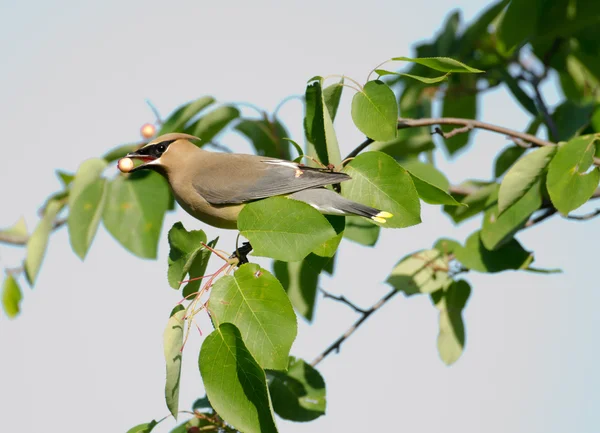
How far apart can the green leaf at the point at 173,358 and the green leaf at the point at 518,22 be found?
253cm

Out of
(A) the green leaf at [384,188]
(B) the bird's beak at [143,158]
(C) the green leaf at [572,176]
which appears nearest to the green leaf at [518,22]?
(C) the green leaf at [572,176]

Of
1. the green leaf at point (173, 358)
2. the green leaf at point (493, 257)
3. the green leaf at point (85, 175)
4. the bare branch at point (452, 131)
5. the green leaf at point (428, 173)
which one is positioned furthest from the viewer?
the green leaf at point (85, 175)

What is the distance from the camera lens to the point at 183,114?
3873 mm

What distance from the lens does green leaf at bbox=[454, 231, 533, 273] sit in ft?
11.3

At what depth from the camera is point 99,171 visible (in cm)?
391

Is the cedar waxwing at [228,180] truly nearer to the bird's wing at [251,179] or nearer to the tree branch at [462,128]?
the bird's wing at [251,179]

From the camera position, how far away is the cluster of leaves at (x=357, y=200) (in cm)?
230

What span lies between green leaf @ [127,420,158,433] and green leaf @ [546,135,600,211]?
1.56m

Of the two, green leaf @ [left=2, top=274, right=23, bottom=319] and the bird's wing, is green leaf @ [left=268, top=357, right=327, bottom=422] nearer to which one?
the bird's wing

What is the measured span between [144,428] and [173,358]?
48cm

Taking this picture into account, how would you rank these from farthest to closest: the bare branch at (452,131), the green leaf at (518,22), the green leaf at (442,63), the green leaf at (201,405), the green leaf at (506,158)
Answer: the green leaf at (506,158)
the green leaf at (518,22)
the green leaf at (201,405)
the bare branch at (452,131)
the green leaf at (442,63)

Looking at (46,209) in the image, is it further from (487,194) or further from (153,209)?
(487,194)

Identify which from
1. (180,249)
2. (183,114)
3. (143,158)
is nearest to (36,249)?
(143,158)

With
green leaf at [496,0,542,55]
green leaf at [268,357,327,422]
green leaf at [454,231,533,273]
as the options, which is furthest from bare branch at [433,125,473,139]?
green leaf at [496,0,542,55]
